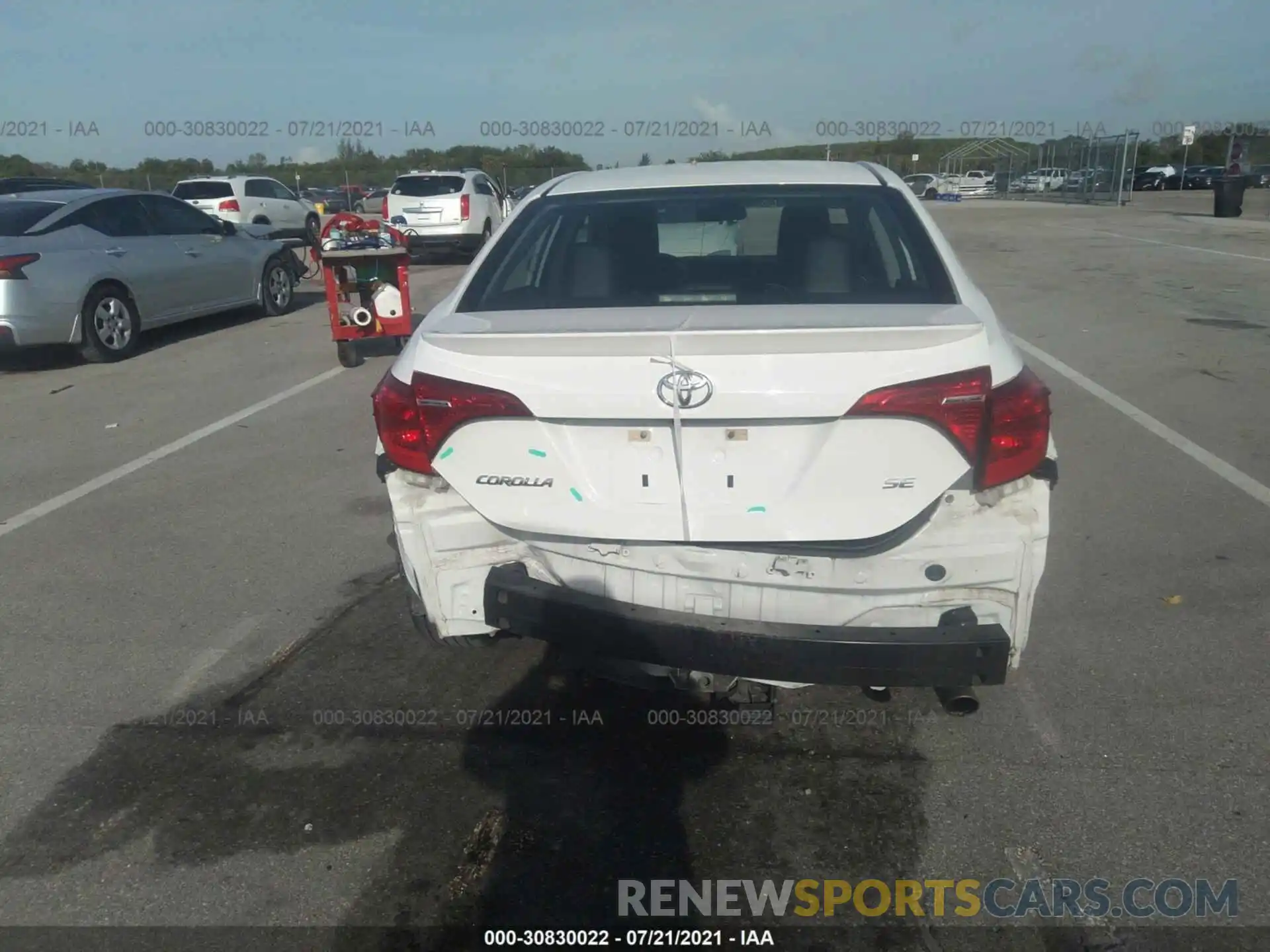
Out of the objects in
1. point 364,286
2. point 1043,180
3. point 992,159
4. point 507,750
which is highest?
point 364,286

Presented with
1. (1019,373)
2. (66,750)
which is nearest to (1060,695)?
(1019,373)

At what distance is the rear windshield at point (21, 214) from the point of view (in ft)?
32.0

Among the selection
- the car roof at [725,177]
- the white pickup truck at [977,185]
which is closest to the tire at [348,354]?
the car roof at [725,177]

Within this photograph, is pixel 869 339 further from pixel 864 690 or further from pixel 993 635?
pixel 864 690

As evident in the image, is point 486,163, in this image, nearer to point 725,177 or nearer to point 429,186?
point 429,186

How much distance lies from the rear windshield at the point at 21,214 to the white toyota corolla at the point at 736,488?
850cm

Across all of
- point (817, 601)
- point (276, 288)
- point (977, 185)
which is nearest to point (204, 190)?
point (276, 288)

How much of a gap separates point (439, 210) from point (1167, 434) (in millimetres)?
16006

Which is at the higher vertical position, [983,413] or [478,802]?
[983,413]

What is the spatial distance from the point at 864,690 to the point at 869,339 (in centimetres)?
139

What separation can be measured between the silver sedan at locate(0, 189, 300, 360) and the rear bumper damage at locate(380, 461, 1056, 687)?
8367mm

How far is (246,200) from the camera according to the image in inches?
911

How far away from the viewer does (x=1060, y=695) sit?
12.0 feet

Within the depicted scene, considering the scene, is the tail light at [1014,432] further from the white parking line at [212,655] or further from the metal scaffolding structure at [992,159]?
the metal scaffolding structure at [992,159]
